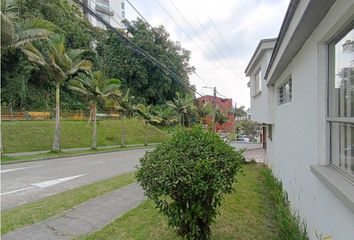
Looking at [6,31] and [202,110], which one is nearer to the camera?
[6,31]

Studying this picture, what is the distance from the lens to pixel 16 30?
17.0 metres

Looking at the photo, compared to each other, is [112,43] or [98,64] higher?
[112,43]

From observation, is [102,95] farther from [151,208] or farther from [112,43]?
[112,43]

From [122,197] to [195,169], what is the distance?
3992 mm

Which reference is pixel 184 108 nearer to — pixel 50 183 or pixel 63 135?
pixel 63 135

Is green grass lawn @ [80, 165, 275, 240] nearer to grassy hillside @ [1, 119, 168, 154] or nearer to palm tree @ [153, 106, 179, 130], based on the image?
grassy hillside @ [1, 119, 168, 154]

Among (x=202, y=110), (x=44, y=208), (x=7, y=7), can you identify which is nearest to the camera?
(x=44, y=208)

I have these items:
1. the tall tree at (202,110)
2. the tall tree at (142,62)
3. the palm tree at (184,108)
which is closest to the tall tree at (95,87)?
the palm tree at (184,108)

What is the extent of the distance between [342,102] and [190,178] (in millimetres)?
1947

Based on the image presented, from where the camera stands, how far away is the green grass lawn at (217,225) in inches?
200

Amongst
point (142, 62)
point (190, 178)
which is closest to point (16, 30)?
point (190, 178)

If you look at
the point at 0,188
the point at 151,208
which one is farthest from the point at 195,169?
the point at 0,188

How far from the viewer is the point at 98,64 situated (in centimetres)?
4772

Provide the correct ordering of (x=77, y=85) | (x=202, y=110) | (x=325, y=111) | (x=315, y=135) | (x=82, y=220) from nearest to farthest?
(x=325, y=111), (x=315, y=135), (x=82, y=220), (x=77, y=85), (x=202, y=110)
